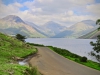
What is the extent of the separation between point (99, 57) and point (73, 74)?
10.0 metres

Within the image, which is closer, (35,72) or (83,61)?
(35,72)

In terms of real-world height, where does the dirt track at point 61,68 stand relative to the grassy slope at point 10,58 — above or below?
below

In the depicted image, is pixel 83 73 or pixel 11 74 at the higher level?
pixel 11 74

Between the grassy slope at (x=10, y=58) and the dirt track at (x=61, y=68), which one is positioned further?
the dirt track at (x=61, y=68)

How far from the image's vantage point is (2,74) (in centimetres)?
1775

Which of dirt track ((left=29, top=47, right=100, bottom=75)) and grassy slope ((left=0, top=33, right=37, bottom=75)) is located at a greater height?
grassy slope ((left=0, top=33, right=37, bottom=75))

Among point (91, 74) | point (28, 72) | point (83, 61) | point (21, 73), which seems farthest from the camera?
point (83, 61)

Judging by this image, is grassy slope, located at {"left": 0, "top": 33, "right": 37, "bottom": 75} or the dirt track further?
the dirt track

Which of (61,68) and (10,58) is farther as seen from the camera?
(10,58)

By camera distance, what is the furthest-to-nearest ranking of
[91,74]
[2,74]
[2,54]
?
[2,54] → [91,74] → [2,74]

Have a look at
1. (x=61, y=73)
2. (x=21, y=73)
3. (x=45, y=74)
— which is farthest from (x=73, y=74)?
(x=21, y=73)

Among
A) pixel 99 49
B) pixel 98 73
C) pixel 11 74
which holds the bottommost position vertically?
pixel 98 73

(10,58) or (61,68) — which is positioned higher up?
(10,58)

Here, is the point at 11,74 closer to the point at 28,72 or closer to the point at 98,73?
the point at 28,72
